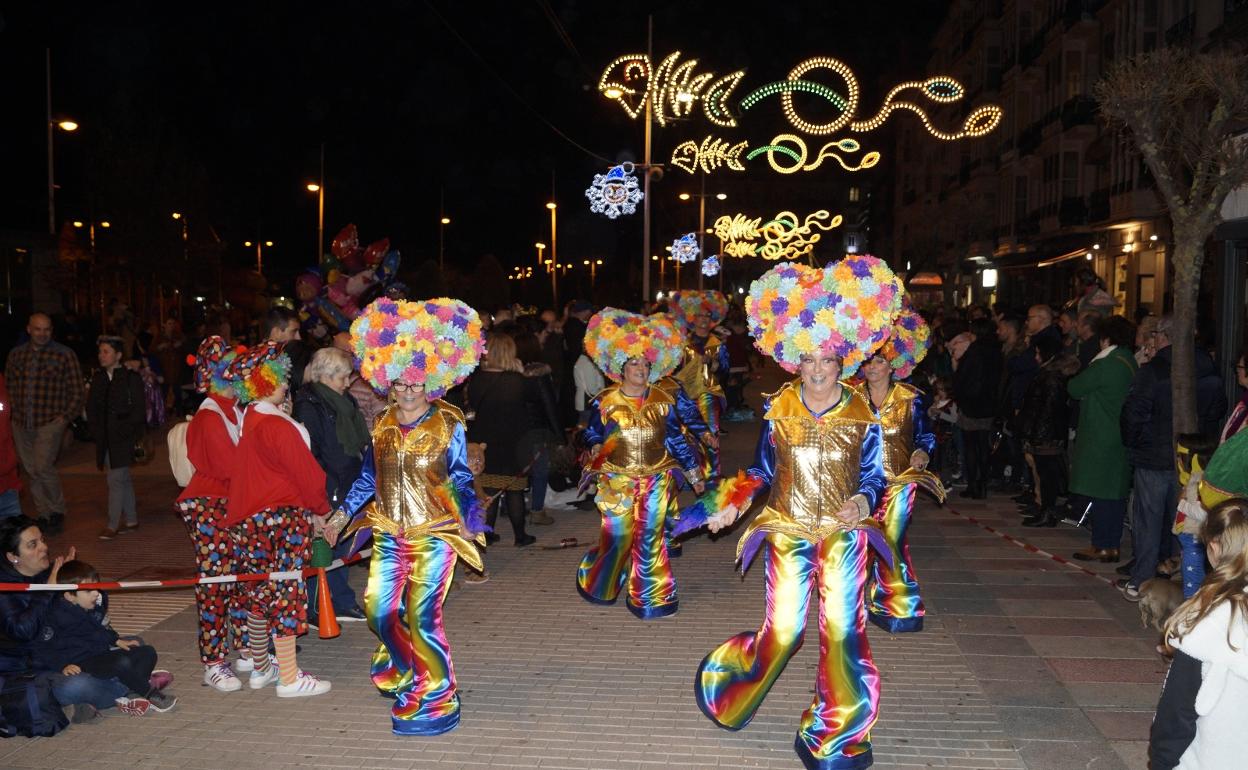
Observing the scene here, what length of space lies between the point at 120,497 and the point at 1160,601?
8601mm

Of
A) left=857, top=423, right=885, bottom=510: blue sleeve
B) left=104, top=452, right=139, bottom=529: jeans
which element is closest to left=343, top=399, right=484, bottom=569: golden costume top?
left=857, top=423, right=885, bottom=510: blue sleeve

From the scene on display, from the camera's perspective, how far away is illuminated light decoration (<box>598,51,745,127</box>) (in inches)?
528

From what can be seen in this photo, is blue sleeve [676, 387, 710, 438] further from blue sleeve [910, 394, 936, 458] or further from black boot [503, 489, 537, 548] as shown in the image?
black boot [503, 489, 537, 548]

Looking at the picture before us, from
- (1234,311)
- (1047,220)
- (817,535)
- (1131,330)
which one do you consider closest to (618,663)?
(817,535)

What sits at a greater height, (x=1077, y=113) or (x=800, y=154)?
(x=1077, y=113)

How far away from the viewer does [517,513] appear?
905cm

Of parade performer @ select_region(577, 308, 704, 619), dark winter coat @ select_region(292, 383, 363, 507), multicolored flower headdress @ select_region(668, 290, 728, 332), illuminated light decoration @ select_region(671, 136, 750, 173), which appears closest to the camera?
dark winter coat @ select_region(292, 383, 363, 507)

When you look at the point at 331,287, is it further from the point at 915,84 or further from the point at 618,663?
the point at 915,84

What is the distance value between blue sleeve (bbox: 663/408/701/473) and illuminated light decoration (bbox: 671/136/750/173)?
833cm

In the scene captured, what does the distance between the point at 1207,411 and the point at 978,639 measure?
2.72 m

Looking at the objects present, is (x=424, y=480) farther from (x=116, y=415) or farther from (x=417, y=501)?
(x=116, y=415)

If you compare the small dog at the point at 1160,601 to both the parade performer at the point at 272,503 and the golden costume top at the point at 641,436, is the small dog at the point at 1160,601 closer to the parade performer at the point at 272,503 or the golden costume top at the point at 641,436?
the golden costume top at the point at 641,436

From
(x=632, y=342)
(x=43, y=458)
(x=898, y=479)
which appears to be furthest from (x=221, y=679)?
(x=43, y=458)

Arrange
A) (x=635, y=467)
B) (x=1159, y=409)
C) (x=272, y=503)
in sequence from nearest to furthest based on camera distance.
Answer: (x=272, y=503) < (x=635, y=467) < (x=1159, y=409)
